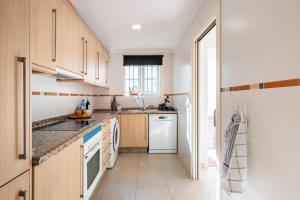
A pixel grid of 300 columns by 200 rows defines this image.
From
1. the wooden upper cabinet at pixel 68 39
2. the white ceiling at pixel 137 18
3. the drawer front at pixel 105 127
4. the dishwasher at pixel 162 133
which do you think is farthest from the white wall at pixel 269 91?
the dishwasher at pixel 162 133

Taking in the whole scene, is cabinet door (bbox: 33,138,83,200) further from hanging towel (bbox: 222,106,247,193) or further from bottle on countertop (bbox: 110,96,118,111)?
bottle on countertop (bbox: 110,96,118,111)

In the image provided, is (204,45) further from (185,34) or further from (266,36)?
(266,36)

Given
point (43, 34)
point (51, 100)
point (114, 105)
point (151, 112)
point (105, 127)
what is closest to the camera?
point (43, 34)

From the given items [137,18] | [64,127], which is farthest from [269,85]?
[137,18]

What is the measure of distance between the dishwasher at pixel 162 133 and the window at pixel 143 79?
0.95m

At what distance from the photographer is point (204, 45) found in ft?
12.0

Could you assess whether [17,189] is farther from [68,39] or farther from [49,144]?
[68,39]

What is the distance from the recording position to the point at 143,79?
17.8 ft

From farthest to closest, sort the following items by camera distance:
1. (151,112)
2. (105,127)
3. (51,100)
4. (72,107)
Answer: (151,112) < (72,107) < (105,127) < (51,100)

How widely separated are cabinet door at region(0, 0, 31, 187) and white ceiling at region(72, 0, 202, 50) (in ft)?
5.33

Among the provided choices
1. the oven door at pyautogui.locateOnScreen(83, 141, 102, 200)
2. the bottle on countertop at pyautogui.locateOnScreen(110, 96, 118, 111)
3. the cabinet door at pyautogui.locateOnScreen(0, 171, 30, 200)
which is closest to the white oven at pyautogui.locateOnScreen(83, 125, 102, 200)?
the oven door at pyautogui.locateOnScreen(83, 141, 102, 200)

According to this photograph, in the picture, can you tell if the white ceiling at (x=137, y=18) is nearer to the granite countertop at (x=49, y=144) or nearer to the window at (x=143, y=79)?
the window at (x=143, y=79)

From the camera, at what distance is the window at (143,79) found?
213 inches

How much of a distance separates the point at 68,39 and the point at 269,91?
6.41 ft
